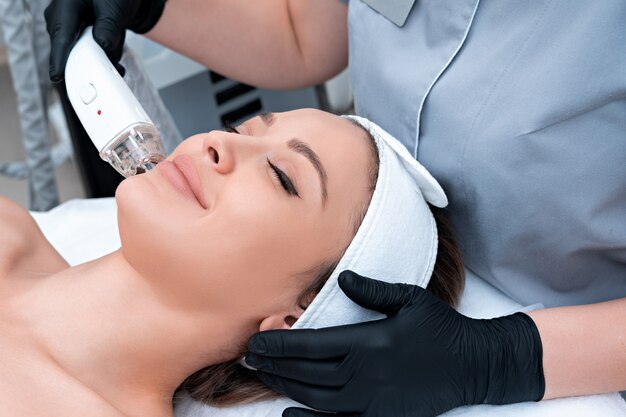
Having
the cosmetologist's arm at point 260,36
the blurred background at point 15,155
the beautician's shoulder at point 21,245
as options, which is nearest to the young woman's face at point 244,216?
the beautician's shoulder at point 21,245

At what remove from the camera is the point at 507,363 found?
1130 millimetres

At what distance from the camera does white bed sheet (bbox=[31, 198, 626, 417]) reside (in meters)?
1.17

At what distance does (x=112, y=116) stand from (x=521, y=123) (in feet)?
2.23

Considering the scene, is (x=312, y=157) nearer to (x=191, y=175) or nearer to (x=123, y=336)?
(x=191, y=175)

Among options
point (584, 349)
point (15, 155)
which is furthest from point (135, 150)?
point (15, 155)

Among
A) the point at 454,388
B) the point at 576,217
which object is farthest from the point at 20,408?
the point at 576,217

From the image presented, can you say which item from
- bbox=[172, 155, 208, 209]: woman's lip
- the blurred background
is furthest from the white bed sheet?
the blurred background

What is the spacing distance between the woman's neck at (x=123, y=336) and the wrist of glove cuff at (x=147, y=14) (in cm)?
61

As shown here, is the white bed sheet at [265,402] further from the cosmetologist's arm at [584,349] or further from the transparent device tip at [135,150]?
the transparent device tip at [135,150]

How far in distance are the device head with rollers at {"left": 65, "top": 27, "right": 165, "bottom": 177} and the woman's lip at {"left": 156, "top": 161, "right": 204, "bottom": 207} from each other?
0.10 meters

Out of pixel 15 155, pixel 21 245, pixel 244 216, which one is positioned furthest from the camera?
pixel 15 155

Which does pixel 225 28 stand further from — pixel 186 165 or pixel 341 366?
pixel 341 366

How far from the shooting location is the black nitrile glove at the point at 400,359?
1080 millimetres

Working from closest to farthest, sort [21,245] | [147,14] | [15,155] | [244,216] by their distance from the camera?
[244,216], [21,245], [147,14], [15,155]
